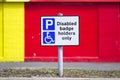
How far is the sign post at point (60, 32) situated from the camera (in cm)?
1240

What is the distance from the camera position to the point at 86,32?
1650 cm

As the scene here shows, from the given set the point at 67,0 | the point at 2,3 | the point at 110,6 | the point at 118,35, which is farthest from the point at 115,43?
the point at 2,3

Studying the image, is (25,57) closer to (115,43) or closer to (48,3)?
(48,3)

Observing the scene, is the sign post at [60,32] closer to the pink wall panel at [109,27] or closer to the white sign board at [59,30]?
the white sign board at [59,30]

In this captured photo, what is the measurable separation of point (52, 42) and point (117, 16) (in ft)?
15.7

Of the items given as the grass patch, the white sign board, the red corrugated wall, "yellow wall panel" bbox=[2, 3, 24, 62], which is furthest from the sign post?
"yellow wall panel" bbox=[2, 3, 24, 62]

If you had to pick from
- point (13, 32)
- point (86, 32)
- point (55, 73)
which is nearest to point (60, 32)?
point (55, 73)

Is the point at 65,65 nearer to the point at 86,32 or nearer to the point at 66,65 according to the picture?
the point at 66,65

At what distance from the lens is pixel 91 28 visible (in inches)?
649

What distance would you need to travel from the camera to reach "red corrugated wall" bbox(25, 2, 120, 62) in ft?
53.9

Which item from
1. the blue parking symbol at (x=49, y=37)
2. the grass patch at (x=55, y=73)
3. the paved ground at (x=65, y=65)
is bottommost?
the grass patch at (x=55, y=73)

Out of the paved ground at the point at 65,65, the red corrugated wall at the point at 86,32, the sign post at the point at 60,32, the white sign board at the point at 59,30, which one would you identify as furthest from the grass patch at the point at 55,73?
the red corrugated wall at the point at 86,32

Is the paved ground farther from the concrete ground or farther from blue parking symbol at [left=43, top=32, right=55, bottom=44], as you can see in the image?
blue parking symbol at [left=43, top=32, right=55, bottom=44]

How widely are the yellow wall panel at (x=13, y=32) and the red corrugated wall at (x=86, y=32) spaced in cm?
20
